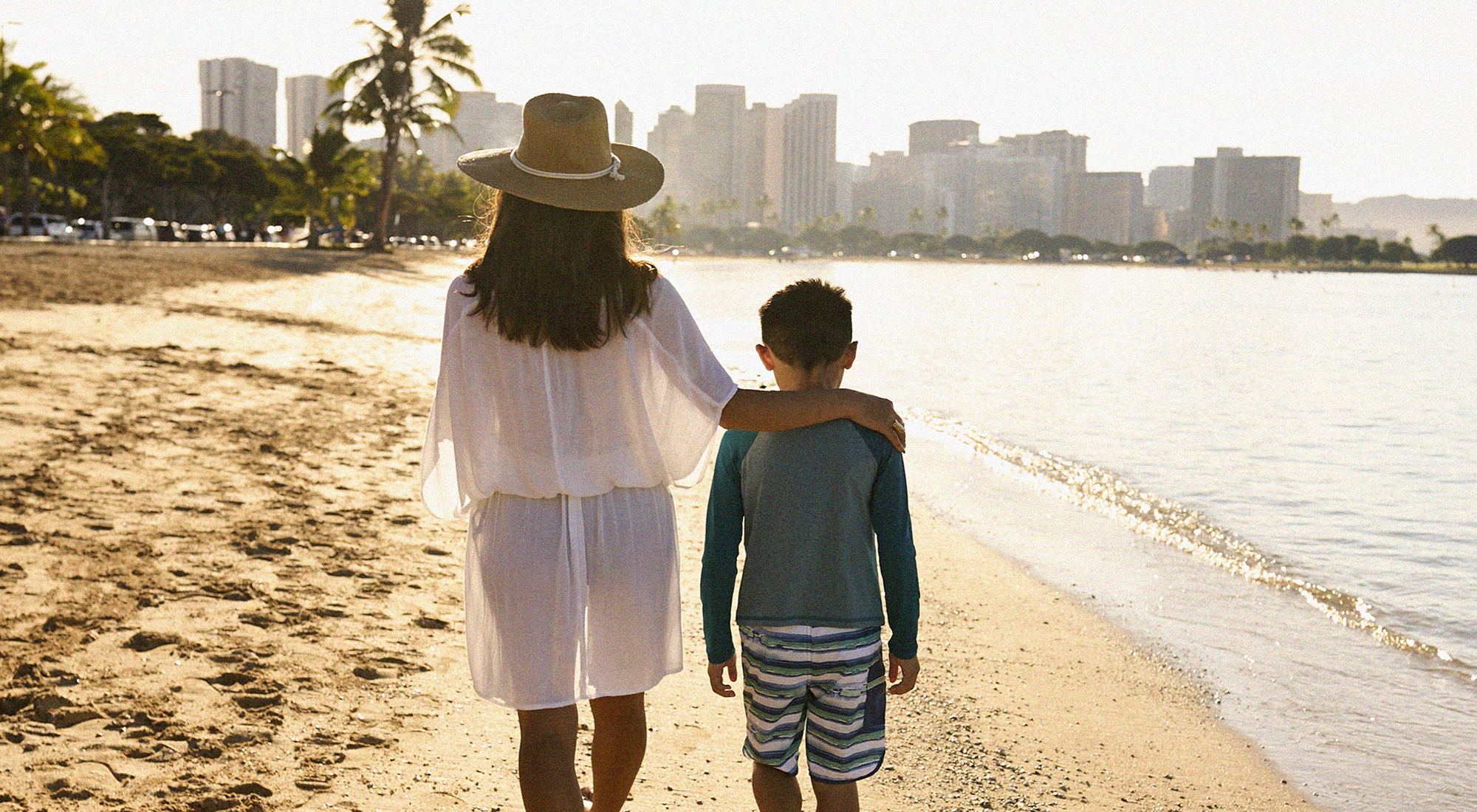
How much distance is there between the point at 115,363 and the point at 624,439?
8.60 meters

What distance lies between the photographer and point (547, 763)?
6.86 ft

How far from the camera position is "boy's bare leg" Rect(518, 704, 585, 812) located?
2.08m

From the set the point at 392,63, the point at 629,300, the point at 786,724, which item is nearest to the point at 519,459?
the point at 629,300

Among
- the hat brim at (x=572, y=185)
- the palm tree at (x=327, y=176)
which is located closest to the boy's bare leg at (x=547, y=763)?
the hat brim at (x=572, y=185)

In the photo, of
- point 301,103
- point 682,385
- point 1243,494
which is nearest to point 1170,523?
point 1243,494

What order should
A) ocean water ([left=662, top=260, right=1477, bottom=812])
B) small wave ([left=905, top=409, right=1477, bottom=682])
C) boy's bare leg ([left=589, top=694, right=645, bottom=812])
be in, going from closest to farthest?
boy's bare leg ([left=589, top=694, right=645, bottom=812])
ocean water ([left=662, top=260, right=1477, bottom=812])
small wave ([left=905, top=409, right=1477, bottom=682])

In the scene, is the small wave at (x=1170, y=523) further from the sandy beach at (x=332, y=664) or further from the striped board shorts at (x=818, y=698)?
the striped board shorts at (x=818, y=698)

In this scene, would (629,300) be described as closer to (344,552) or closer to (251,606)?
(251,606)

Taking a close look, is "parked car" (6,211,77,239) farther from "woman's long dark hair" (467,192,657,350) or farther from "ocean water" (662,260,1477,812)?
"woman's long dark hair" (467,192,657,350)

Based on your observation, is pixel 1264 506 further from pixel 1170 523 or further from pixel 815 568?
pixel 815 568

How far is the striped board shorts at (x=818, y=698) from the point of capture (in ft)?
7.02

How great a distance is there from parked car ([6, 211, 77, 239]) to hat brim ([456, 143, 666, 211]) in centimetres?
3868

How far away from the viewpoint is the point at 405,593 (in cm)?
460

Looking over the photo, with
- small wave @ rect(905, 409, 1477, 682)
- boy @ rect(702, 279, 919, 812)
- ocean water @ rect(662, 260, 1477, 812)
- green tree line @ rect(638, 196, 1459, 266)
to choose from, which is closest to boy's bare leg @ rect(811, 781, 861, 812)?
boy @ rect(702, 279, 919, 812)
